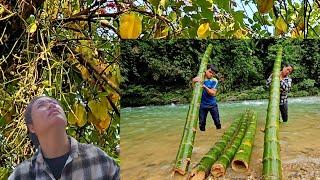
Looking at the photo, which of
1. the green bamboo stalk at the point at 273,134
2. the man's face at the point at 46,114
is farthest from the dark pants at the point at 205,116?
the man's face at the point at 46,114

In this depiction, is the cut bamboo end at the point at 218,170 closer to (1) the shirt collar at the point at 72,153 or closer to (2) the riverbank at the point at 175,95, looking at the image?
(2) the riverbank at the point at 175,95

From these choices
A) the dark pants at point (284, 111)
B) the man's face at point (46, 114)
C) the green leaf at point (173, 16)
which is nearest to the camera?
the man's face at point (46, 114)

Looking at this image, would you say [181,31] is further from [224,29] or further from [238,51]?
[238,51]

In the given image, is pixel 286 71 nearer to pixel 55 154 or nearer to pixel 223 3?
pixel 223 3

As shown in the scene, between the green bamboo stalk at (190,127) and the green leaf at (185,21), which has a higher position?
the green leaf at (185,21)

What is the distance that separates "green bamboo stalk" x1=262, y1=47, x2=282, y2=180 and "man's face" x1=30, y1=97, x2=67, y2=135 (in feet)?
1.54

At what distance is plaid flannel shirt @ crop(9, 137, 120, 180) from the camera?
1.56 metres

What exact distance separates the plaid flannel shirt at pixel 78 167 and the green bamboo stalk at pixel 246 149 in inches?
11.2

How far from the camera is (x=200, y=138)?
162cm

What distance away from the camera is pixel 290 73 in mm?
1655

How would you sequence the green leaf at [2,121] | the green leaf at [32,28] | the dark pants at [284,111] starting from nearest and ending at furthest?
the dark pants at [284,111]
the green leaf at [32,28]
the green leaf at [2,121]

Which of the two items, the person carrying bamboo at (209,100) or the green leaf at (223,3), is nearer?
the person carrying bamboo at (209,100)

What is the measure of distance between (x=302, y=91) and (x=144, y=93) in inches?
15.2

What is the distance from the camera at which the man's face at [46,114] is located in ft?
4.97
